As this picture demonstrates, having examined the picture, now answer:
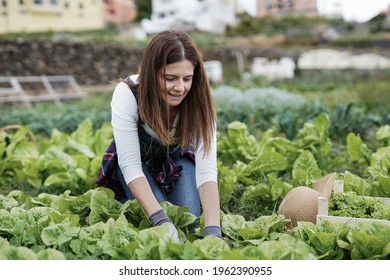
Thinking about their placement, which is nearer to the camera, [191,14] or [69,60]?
[69,60]

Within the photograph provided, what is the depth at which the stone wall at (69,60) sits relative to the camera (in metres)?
12.2

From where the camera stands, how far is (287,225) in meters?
2.46

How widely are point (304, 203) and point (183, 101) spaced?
2.31 ft

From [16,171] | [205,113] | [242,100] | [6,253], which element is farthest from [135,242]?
[242,100]

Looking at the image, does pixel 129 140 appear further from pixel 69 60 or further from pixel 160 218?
pixel 69 60

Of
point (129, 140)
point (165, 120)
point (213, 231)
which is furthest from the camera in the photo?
point (165, 120)

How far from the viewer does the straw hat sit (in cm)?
242

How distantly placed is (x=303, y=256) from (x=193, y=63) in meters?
0.94

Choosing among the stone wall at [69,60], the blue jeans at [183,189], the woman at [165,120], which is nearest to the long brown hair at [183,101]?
the woman at [165,120]

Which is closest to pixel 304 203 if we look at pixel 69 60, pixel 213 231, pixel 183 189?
pixel 213 231

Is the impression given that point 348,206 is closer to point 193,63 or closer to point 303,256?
point 303,256

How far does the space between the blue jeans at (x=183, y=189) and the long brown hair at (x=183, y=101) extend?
291 millimetres

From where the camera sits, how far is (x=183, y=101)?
2.45 m

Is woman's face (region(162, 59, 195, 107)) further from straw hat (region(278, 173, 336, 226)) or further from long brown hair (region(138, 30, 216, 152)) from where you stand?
straw hat (region(278, 173, 336, 226))
